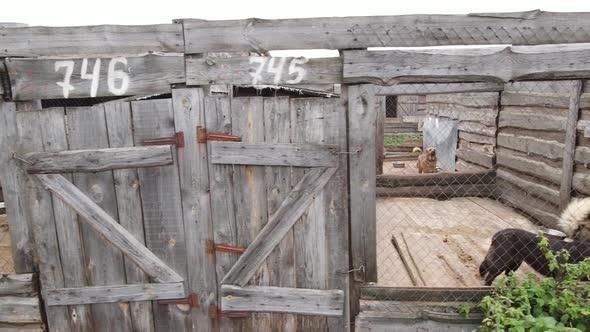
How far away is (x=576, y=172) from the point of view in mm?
5637

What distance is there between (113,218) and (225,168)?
42.3 inches

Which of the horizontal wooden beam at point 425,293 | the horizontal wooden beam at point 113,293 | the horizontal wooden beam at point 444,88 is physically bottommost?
the horizontal wooden beam at point 425,293

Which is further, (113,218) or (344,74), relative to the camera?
(113,218)

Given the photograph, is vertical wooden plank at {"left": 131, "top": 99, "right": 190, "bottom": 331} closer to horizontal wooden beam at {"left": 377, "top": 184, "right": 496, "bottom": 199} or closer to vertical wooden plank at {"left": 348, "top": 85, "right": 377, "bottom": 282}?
vertical wooden plank at {"left": 348, "top": 85, "right": 377, "bottom": 282}

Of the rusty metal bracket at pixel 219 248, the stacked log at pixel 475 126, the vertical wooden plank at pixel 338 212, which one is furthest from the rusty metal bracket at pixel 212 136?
the stacked log at pixel 475 126

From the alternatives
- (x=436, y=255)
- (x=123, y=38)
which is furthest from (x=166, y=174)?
(x=436, y=255)

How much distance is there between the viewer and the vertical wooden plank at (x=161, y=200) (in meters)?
Answer: 2.99

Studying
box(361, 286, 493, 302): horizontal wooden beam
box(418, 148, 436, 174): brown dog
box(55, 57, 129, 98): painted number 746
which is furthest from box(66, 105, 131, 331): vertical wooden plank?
box(418, 148, 436, 174): brown dog

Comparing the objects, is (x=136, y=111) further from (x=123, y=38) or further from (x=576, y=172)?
(x=576, y=172)

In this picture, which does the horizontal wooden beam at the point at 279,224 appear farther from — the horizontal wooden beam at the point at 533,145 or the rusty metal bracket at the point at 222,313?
the horizontal wooden beam at the point at 533,145

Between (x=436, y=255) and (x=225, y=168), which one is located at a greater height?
(x=225, y=168)

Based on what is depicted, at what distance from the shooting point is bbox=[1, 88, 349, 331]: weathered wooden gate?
2.98 meters

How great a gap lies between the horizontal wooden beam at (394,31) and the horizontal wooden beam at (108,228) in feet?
5.08

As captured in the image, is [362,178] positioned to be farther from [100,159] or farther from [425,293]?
[100,159]
